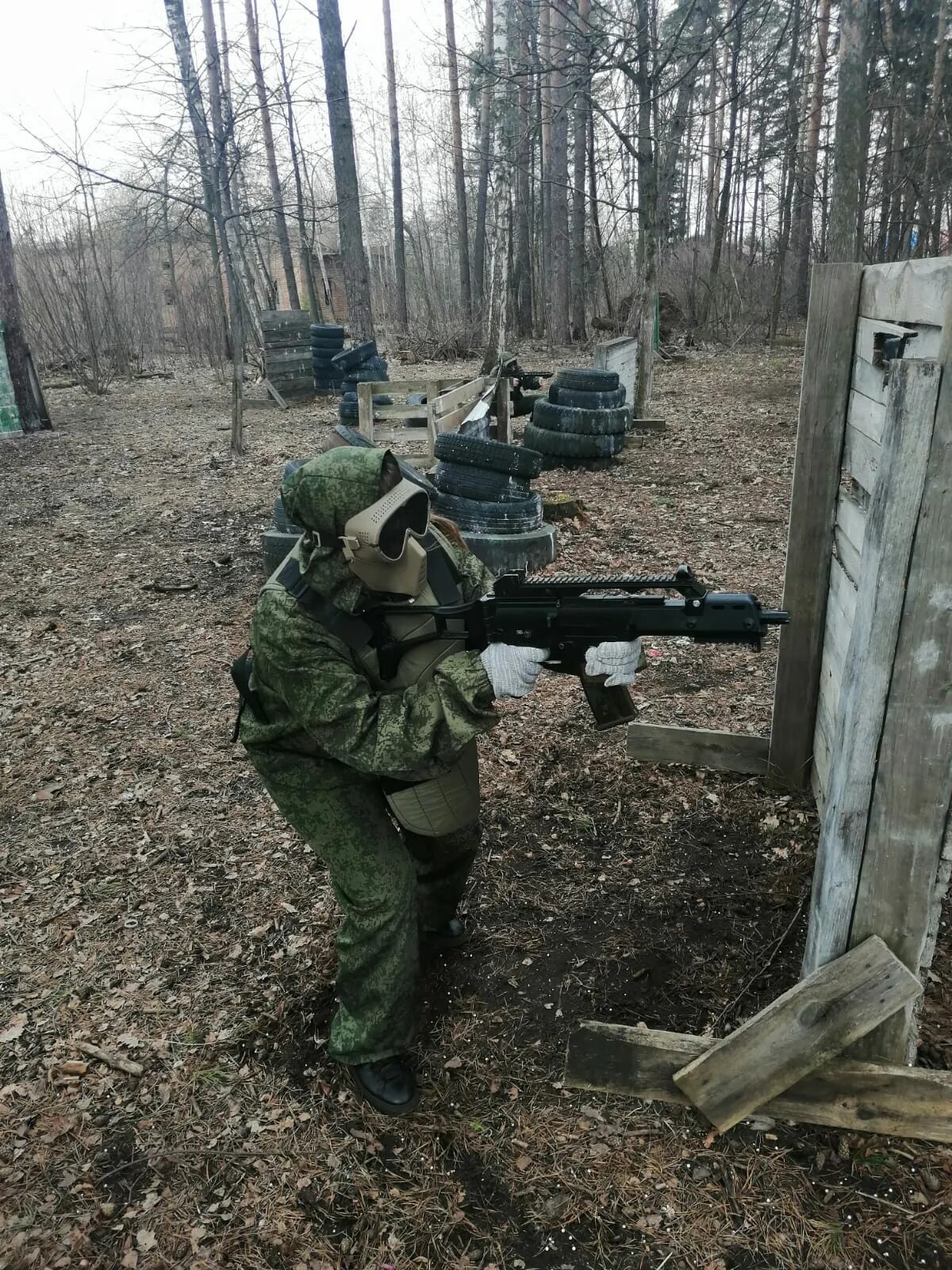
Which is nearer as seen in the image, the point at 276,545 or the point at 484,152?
the point at 276,545

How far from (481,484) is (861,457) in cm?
394

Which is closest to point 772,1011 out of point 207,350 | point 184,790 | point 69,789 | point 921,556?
A: point 921,556

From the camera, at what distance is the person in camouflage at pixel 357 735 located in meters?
2.26

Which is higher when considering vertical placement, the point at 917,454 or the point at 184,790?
the point at 917,454

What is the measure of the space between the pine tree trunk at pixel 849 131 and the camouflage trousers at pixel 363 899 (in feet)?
42.4

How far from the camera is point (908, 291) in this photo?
2.29 metres

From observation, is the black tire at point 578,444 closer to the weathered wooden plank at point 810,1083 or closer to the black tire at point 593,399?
the black tire at point 593,399

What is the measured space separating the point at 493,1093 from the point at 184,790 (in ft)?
8.13

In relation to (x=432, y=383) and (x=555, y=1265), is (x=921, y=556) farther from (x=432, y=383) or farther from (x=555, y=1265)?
(x=432, y=383)

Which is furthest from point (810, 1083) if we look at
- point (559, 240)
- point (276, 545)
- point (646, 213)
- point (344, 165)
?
point (559, 240)

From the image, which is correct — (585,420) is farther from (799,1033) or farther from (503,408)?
(799,1033)

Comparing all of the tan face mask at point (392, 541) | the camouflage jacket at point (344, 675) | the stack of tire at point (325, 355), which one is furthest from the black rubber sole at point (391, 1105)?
the stack of tire at point (325, 355)

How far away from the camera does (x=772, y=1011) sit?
223cm

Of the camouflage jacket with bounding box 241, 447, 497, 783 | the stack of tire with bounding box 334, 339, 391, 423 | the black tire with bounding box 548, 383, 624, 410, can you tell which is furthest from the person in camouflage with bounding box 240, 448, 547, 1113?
the stack of tire with bounding box 334, 339, 391, 423
